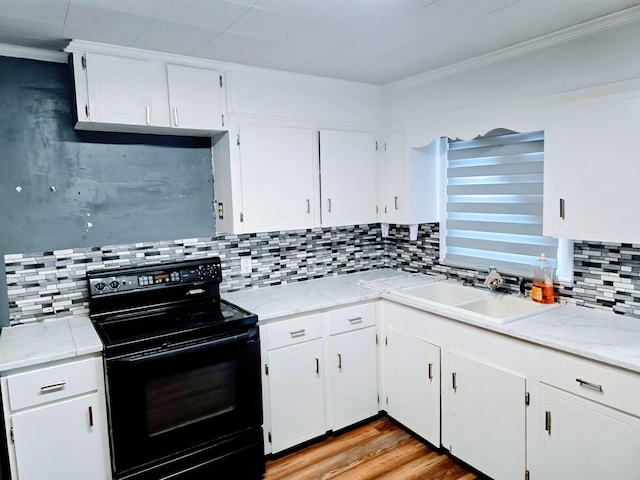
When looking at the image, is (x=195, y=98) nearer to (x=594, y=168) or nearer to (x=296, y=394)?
(x=296, y=394)

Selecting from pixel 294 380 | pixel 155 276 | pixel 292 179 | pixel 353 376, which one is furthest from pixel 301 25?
pixel 353 376

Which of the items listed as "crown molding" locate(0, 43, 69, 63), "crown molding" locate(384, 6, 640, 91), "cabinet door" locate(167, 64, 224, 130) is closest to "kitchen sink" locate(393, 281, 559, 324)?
"crown molding" locate(384, 6, 640, 91)

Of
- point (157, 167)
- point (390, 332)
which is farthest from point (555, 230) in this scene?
point (157, 167)

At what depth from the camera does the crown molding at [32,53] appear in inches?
86.2

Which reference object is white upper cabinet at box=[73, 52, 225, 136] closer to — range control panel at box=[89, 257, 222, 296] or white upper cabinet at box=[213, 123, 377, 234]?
white upper cabinet at box=[213, 123, 377, 234]

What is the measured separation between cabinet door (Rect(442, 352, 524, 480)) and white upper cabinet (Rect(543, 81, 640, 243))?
76 centimetres

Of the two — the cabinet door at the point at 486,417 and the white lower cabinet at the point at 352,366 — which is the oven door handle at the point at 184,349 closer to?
the white lower cabinet at the point at 352,366

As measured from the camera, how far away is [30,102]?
7.51 feet

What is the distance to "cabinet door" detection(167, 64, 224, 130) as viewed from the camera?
2416 millimetres

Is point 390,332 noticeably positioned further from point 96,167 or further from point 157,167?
point 96,167

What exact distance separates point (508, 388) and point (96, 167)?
2.40 metres

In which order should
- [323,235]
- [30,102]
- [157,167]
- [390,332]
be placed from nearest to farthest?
[30,102] < [157,167] < [390,332] < [323,235]

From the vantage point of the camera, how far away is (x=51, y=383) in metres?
1.92

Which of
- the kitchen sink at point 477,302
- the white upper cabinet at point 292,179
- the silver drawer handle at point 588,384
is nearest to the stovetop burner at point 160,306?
the white upper cabinet at point 292,179
